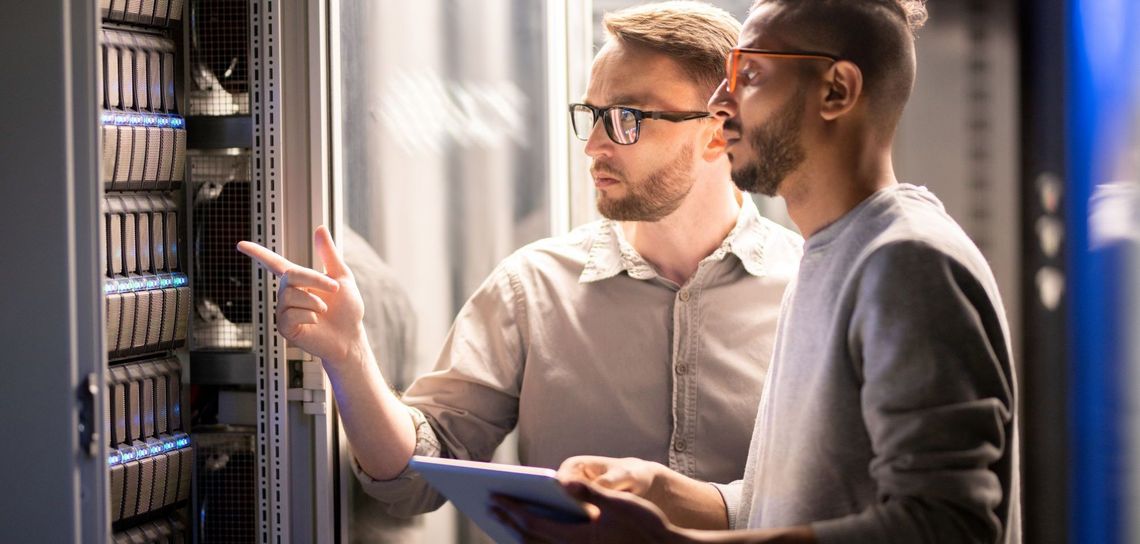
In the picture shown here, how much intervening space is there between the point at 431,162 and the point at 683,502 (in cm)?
108

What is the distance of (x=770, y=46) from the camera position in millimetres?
1544

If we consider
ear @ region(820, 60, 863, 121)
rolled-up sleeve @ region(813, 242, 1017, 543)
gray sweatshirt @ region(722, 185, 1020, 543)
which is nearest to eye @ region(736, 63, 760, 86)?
ear @ region(820, 60, 863, 121)

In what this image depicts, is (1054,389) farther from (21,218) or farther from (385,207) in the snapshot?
(21,218)

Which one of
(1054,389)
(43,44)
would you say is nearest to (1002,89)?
(1054,389)

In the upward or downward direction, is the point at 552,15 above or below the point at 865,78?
above

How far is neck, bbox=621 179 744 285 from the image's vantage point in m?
2.23

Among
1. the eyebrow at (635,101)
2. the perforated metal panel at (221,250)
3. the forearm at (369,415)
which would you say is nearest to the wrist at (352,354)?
the forearm at (369,415)

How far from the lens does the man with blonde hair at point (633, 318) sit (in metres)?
2.12

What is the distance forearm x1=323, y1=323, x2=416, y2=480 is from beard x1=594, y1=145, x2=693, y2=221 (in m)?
0.56

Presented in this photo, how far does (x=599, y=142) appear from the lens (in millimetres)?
2197

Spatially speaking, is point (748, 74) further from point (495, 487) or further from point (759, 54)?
point (495, 487)

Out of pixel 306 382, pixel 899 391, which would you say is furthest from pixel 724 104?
pixel 306 382

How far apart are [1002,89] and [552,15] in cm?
120

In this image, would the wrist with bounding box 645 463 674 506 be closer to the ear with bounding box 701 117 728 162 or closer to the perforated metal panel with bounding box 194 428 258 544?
the ear with bounding box 701 117 728 162
